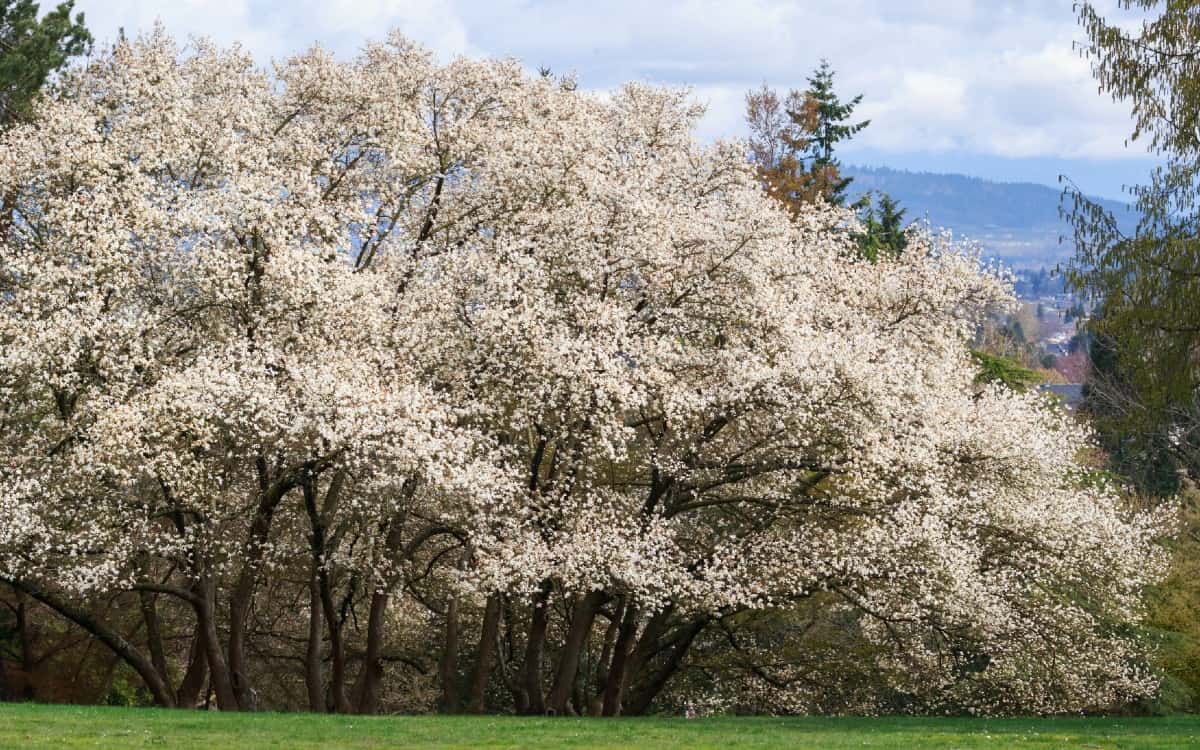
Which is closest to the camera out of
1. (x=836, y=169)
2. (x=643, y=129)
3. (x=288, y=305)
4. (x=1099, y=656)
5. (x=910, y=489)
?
(x=288, y=305)

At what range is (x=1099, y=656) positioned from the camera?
28.9 meters

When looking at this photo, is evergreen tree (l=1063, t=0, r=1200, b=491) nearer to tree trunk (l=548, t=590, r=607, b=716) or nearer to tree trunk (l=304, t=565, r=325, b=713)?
tree trunk (l=548, t=590, r=607, b=716)

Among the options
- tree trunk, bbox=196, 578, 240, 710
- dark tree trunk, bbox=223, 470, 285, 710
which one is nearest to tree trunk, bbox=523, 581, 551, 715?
dark tree trunk, bbox=223, 470, 285, 710

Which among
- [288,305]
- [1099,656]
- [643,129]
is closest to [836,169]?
[643,129]

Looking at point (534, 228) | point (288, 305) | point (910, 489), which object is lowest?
point (910, 489)

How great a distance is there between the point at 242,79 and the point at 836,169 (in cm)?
3784

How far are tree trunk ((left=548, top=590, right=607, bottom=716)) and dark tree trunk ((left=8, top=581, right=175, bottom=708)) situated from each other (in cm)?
794

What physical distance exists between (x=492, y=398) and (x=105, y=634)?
8.84m

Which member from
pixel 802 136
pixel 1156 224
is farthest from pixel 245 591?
pixel 802 136

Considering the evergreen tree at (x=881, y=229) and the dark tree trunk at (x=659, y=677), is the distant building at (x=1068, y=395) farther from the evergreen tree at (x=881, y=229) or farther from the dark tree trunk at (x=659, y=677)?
the dark tree trunk at (x=659, y=677)

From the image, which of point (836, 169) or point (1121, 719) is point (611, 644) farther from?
point (836, 169)

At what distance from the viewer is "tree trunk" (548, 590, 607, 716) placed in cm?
2802

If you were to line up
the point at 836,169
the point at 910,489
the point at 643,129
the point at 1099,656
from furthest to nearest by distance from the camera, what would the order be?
the point at 836,169 → the point at 643,129 → the point at 1099,656 → the point at 910,489

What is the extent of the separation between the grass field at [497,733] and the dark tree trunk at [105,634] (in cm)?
281
